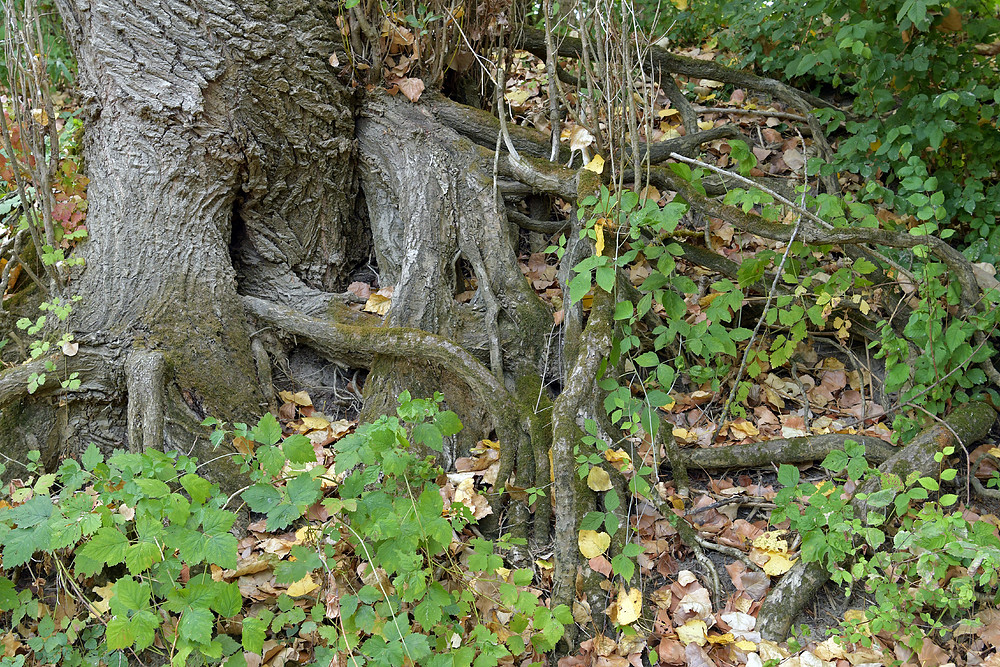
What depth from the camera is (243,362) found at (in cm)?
329

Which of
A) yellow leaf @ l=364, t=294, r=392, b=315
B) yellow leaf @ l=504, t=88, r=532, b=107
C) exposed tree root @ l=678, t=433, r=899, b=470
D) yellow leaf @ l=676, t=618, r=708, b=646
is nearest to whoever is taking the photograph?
yellow leaf @ l=676, t=618, r=708, b=646

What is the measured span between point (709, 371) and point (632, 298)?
49 centimetres

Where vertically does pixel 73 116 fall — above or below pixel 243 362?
above

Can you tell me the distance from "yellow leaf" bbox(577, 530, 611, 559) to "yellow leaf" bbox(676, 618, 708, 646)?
0.38 m

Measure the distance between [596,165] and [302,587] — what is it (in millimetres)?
2143

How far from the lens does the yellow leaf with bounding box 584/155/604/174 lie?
10.5ft

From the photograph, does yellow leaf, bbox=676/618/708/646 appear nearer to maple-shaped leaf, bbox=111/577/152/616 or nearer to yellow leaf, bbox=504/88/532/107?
maple-shaped leaf, bbox=111/577/152/616

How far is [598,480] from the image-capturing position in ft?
9.07

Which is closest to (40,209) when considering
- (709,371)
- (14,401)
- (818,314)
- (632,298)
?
(14,401)

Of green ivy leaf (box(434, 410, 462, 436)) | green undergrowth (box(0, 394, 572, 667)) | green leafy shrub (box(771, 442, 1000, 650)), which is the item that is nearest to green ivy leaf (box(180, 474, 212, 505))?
green undergrowth (box(0, 394, 572, 667))

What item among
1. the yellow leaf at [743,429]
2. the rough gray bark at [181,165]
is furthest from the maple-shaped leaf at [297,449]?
the yellow leaf at [743,429]

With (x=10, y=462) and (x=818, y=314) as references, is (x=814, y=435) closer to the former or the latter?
(x=818, y=314)

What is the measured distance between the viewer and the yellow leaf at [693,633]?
2506mm

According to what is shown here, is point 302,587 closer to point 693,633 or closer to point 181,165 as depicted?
point 693,633
